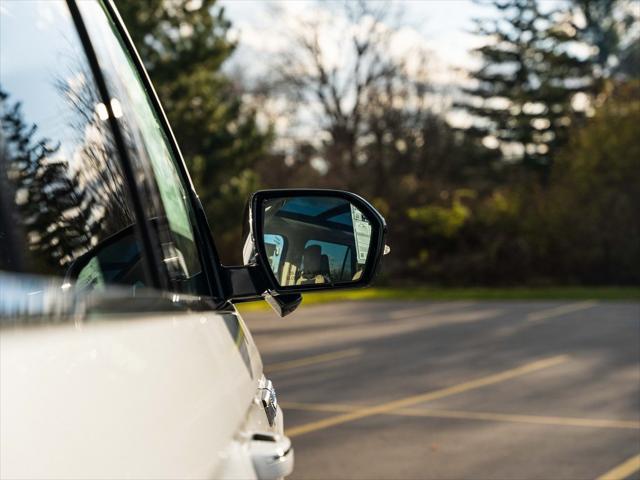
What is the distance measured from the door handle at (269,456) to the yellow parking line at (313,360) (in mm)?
9313

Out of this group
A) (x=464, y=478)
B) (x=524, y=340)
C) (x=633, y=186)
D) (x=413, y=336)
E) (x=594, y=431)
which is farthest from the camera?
(x=633, y=186)

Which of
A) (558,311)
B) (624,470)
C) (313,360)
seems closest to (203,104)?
(558,311)

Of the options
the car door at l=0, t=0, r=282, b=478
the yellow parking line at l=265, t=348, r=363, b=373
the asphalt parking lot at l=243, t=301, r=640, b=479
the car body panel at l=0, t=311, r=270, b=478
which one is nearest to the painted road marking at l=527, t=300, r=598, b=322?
the asphalt parking lot at l=243, t=301, r=640, b=479

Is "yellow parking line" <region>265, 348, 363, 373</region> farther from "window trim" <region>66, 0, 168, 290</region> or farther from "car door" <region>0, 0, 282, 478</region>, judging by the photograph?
"window trim" <region>66, 0, 168, 290</region>

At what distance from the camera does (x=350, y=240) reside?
2414mm

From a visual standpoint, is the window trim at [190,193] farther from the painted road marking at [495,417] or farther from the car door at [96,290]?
the painted road marking at [495,417]

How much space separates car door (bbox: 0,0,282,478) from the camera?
1.13 m

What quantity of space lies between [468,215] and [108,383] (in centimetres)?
3332

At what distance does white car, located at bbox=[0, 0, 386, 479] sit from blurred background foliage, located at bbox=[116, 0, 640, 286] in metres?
23.6

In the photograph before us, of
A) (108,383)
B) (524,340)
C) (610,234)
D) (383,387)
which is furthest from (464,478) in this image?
(610,234)

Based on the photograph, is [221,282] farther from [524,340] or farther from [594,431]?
[524,340]

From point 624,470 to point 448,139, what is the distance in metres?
45.6

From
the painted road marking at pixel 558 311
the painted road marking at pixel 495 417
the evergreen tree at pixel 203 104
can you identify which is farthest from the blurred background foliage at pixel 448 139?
the painted road marking at pixel 495 417

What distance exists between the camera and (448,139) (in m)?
51.1
